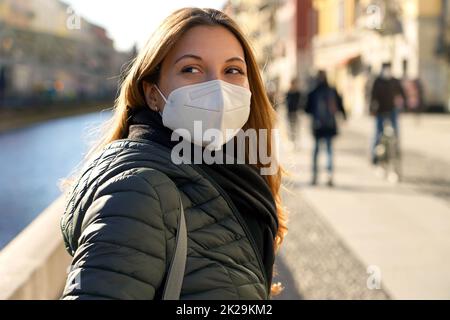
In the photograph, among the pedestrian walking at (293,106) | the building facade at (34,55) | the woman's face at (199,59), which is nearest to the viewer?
the woman's face at (199,59)

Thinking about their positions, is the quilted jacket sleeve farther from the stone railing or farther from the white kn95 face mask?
the stone railing

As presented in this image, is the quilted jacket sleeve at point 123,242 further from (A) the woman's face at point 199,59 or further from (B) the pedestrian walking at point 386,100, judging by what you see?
(B) the pedestrian walking at point 386,100

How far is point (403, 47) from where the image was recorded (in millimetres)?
29750

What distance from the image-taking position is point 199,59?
160 centimetres

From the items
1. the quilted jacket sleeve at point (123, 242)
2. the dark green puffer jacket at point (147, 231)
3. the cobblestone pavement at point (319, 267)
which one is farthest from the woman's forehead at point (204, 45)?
the cobblestone pavement at point (319, 267)

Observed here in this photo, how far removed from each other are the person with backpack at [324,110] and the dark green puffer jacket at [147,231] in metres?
8.45

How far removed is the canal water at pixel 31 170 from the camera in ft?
21.1

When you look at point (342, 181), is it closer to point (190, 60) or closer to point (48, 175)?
point (48, 175)

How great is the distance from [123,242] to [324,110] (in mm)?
8838

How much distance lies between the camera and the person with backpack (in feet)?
32.3
